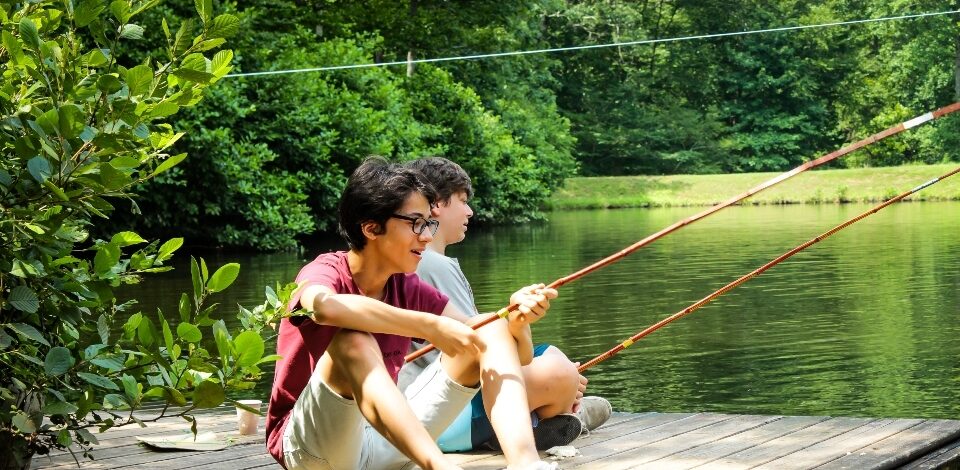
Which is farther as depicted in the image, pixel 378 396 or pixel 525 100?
pixel 525 100

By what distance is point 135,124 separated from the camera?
2867mm

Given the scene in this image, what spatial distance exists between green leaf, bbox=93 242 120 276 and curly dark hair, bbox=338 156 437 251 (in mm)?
637

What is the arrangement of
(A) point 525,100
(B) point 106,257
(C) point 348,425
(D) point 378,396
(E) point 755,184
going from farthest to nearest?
(E) point 755,184 → (A) point 525,100 → (C) point 348,425 → (D) point 378,396 → (B) point 106,257

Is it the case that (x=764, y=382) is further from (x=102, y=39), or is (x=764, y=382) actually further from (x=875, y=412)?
(x=102, y=39)

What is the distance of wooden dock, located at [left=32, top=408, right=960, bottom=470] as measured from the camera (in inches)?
169

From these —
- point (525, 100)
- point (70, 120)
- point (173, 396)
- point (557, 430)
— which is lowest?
point (557, 430)

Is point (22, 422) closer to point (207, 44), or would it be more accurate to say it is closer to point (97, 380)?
point (97, 380)

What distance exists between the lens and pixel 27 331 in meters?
2.89

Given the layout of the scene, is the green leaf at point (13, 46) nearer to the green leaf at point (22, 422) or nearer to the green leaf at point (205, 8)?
the green leaf at point (205, 8)

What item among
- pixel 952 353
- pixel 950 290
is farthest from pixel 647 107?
pixel 952 353

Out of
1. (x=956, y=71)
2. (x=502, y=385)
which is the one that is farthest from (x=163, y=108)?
(x=956, y=71)

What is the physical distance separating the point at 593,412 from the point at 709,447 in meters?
0.48

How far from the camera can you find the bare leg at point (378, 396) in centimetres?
318

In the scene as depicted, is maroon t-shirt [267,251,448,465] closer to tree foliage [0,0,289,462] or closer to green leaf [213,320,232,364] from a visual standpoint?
tree foliage [0,0,289,462]
